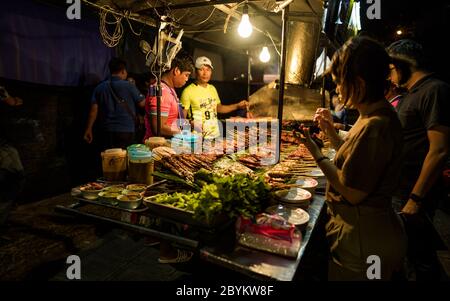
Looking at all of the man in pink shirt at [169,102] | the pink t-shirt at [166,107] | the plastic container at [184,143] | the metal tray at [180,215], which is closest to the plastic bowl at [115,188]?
the metal tray at [180,215]

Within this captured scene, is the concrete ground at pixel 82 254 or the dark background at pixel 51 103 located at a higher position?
the dark background at pixel 51 103

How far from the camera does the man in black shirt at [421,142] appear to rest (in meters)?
3.06

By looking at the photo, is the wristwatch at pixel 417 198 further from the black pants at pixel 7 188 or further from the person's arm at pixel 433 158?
the black pants at pixel 7 188

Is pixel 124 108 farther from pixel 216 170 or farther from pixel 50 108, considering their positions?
pixel 216 170

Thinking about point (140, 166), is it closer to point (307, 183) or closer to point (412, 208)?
point (307, 183)

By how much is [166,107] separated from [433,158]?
388cm

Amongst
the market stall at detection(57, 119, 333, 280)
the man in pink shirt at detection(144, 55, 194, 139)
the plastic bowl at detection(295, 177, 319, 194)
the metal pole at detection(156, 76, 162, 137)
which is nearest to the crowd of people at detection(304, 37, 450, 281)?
the market stall at detection(57, 119, 333, 280)

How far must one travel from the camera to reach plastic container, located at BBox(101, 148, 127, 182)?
A: 3320mm

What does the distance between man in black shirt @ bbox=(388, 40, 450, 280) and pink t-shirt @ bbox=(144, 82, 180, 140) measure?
3.41 m

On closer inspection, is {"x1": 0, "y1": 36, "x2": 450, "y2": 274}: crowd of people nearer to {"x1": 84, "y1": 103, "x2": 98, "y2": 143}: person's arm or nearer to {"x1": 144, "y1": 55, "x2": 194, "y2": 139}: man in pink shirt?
{"x1": 144, "y1": 55, "x2": 194, "y2": 139}: man in pink shirt

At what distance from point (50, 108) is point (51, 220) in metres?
2.52

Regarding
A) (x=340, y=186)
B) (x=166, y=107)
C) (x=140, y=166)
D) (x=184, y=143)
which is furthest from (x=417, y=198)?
(x=166, y=107)

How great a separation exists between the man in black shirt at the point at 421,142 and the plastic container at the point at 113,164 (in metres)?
3.21
